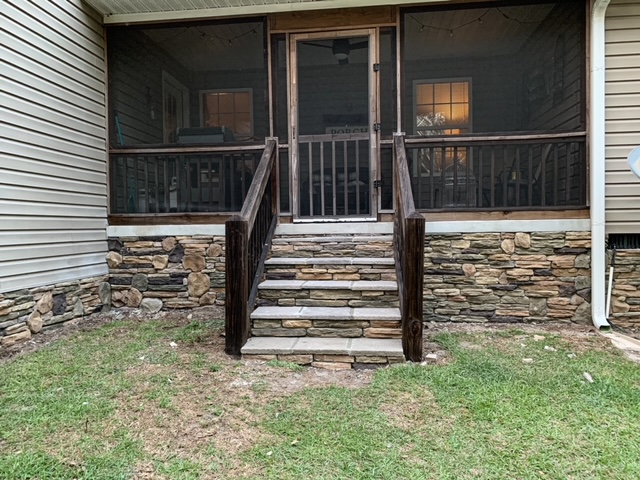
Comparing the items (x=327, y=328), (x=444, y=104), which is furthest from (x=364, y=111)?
(x=327, y=328)

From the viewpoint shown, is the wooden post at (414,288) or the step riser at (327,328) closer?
the wooden post at (414,288)

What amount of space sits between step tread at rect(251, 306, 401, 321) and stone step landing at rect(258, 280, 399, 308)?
0.25 ft

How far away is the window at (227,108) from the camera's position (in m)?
6.40

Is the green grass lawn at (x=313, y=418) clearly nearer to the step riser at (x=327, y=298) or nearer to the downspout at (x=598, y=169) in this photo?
the step riser at (x=327, y=298)

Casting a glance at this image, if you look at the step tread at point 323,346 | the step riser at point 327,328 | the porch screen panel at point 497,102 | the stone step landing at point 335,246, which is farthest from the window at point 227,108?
the step tread at point 323,346

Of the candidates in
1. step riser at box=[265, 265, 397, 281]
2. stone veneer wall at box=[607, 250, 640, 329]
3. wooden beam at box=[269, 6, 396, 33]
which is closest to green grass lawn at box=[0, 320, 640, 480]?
step riser at box=[265, 265, 397, 281]

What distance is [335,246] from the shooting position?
395cm

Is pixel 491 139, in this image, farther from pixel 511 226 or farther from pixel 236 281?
pixel 236 281

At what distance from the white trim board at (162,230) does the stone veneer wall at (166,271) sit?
0.04m

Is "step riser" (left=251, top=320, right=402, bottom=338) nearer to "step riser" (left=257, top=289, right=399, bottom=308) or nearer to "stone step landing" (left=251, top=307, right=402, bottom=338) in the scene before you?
"stone step landing" (left=251, top=307, right=402, bottom=338)

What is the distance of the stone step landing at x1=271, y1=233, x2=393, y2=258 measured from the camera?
12.8 feet

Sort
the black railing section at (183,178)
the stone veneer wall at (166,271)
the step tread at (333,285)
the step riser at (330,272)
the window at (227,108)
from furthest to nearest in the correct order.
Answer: the window at (227,108)
the black railing section at (183,178)
the stone veneer wall at (166,271)
the step riser at (330,272)
the step tread at (333,285)

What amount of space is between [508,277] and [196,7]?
4125mm

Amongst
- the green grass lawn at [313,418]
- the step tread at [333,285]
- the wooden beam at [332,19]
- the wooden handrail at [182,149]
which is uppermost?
the wooden beam at [332,19]
